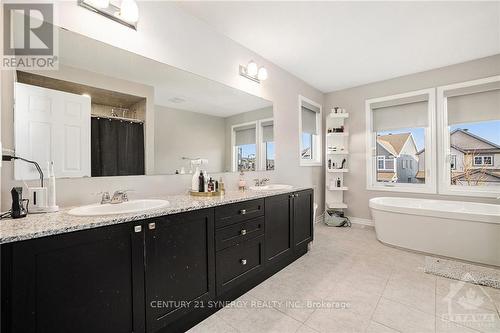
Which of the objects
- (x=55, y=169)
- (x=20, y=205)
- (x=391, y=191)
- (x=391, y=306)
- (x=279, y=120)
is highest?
(x=279, y=120)

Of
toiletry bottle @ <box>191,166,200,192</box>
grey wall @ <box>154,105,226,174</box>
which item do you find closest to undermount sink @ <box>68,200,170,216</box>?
grey wall @ <box>154,105,226,174</box>

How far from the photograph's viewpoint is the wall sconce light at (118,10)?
168cm

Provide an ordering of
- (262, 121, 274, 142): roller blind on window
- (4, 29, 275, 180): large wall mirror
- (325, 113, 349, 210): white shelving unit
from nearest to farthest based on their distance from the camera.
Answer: (4, 29, 275, 180): large wall mirror → (262, 121, 274, 142): roller blind on window → (325, 113, 349, 210): white shelving unit

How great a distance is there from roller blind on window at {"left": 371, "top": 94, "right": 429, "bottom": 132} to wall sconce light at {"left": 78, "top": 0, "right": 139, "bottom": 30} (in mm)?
3959

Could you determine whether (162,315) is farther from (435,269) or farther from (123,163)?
(435,269)

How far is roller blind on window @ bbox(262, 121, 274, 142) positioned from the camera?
314 centimetres

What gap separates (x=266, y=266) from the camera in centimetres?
229

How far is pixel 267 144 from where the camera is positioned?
319 cm

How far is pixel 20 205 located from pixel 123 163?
68cm

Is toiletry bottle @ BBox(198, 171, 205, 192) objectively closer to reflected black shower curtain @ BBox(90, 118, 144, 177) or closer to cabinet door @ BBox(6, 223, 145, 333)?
reflected black shower curtain @ BBox(90, 118, 144, 177)

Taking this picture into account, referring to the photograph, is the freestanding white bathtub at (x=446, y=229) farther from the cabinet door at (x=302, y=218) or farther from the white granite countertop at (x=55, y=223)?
the white granite countertop at (x=55, y=223)

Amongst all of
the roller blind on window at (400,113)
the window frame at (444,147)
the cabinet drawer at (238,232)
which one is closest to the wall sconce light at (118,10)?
the cabinet drawer at (238,232)

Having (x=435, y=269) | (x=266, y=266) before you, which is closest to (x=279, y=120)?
(x=266, y=266)

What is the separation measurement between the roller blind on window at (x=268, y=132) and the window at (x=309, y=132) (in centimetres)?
83
